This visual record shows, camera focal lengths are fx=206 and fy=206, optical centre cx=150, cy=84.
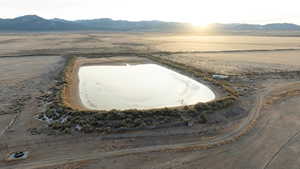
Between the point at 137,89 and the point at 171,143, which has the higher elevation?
the point at 137,89

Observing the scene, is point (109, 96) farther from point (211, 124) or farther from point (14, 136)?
point (211, 124)

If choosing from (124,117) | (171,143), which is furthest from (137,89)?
(171,143)

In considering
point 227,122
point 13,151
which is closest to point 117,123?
point 13,151

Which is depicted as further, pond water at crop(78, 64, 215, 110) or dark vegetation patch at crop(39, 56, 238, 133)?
pond water at crop(78, 64, 215, 110)

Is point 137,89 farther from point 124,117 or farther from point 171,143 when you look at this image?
point 171,143

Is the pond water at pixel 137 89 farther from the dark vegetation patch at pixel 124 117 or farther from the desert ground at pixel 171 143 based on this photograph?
the desert ground at pixel 171 143

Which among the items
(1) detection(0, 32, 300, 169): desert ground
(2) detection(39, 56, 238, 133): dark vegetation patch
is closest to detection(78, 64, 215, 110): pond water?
(2) detection(39, 56, 238, 133): dark vegetation patch

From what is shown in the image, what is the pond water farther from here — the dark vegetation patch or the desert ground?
the desert ground

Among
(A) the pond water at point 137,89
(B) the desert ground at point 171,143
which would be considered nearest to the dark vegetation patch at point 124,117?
(B) the desert ground at point 171,143
